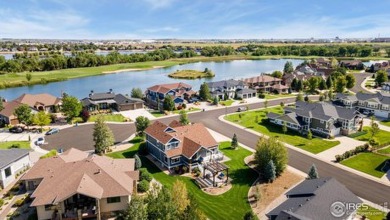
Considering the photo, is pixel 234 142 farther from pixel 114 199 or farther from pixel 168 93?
pixel 168 93

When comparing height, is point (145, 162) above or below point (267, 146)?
below

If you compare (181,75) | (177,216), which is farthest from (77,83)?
(177,216)

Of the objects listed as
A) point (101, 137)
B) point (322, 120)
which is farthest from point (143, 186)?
point (322, 120)

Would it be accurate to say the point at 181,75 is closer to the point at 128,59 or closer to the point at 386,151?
the point at 128,59

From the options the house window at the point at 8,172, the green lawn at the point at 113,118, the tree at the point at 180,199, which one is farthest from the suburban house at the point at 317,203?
the green lawn at the point at 113,118

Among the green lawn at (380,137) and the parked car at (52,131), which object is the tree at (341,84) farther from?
the parked car at (52,131)

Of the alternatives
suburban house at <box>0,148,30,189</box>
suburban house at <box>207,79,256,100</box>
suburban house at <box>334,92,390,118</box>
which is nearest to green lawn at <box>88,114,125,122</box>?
suburban house at <box>0,148,30,189</box>
